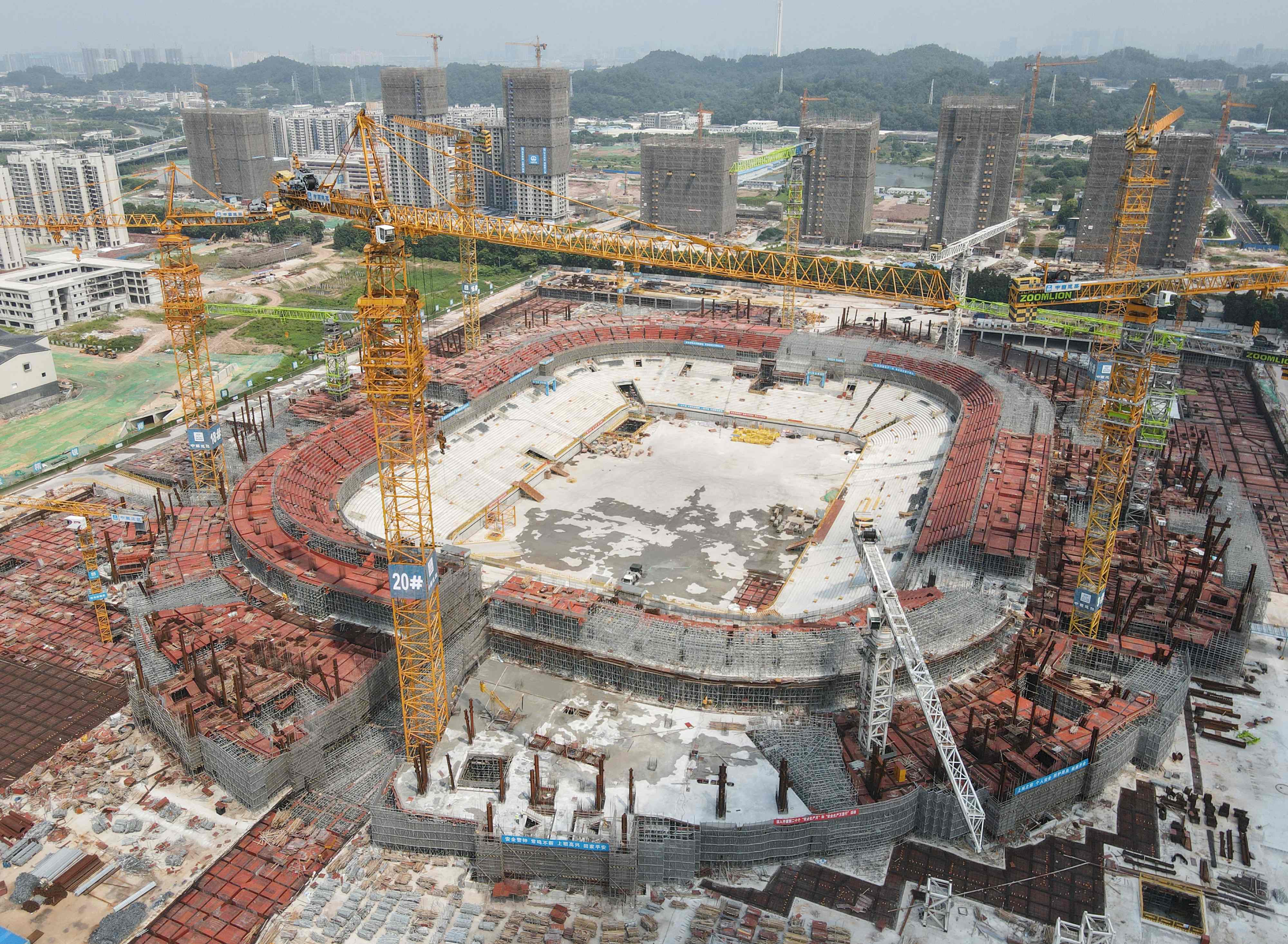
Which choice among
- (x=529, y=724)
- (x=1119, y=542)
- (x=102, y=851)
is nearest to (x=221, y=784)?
(x=102, y=851)

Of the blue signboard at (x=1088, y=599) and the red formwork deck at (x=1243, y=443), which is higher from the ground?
the blue signboard at (x=1088, y=599)

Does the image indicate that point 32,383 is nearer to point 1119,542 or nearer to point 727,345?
point 727,345

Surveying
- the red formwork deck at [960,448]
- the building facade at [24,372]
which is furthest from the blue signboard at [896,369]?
the building facade at [24,372]

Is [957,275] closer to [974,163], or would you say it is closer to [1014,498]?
[1014,498]

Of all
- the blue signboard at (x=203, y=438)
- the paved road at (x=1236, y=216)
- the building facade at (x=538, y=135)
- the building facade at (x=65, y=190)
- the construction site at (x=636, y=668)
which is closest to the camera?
the construction site at (x=636, y=668)

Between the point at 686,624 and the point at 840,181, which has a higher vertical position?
the point at 840,181

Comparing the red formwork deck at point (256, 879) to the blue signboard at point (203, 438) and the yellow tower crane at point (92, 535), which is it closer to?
the yellow tower crane at point (92, 535)

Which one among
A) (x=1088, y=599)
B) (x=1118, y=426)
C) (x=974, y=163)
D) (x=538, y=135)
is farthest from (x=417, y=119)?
(x=1088, y=599)
